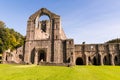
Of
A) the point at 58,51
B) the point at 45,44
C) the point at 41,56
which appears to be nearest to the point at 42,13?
the point at 45,44

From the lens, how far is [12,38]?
220ft

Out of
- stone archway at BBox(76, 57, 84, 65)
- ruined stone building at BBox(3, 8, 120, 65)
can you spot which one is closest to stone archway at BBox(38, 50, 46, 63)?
ruined stone building at BBox(3, 8, 120, 65)

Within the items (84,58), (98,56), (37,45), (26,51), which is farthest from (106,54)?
(26,51)

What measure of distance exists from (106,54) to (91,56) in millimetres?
4430

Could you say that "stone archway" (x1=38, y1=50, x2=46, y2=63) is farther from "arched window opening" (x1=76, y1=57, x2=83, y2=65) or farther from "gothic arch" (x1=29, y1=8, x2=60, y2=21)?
"gothic arch" (x1=29, y1=8, x2=60, y2=21)

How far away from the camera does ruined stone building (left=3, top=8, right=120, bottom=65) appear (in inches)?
1737

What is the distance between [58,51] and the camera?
44.1 m

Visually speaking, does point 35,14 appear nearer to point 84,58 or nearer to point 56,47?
point 56,47

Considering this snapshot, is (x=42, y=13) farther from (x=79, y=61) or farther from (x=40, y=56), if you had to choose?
(x=79, y=61)

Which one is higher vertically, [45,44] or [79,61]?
[45,44]

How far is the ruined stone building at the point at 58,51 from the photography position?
4412cm

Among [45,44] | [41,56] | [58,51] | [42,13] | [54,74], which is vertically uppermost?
[42,13]

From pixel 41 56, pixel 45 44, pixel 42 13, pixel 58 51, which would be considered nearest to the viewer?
pixel 58 51

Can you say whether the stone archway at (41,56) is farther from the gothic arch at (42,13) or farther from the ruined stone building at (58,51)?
the gothic arch at (42,13)
